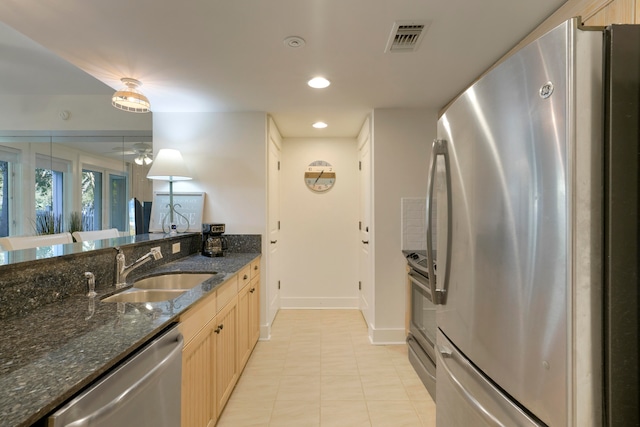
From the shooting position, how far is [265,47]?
6.28 ft

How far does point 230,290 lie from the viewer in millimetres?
2086

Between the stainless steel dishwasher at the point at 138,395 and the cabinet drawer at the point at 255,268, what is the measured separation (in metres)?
1.51

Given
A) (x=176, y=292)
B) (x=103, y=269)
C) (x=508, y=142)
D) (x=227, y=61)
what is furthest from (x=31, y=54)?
(x=508, y=142)

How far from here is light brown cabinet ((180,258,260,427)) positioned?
143 centimetres

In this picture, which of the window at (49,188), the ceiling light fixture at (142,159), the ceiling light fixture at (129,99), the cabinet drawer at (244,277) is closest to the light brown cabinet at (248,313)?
the cabinet drawer at (244,277)

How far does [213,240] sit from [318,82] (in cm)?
168

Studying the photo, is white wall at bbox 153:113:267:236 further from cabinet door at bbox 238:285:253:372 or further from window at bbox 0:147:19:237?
window at bbox 0:147:19:237

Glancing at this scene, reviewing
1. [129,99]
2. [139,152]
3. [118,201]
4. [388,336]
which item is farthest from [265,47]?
[118,201]

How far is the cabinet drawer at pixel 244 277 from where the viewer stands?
236 centimetres

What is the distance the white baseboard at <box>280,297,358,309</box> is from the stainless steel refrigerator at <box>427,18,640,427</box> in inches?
128

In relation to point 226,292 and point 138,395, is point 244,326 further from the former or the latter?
point 138,395

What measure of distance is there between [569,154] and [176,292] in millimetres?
1931

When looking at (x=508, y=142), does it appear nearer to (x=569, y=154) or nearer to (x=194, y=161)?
(x=569, y=154)

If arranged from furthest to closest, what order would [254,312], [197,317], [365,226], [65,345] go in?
1. [365,226]
2. [254,312]
3. [197,317]
4. [65,345]
